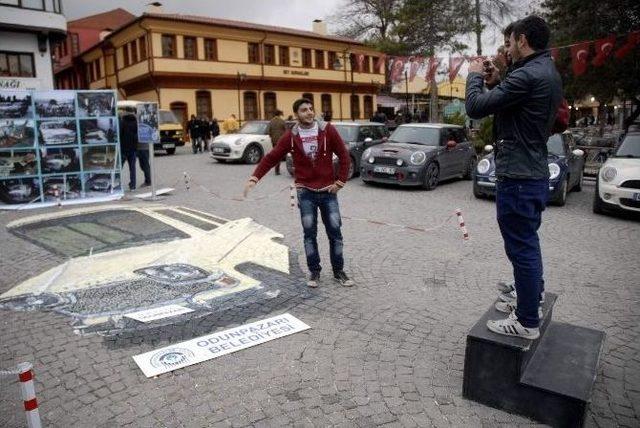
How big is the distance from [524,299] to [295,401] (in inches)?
63.8

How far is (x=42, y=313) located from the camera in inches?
189

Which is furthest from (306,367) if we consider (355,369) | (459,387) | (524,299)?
(524,299)

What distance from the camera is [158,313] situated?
15.5 feet

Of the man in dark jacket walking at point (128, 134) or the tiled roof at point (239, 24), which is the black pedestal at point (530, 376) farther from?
the tiled roof at point (239, 24)

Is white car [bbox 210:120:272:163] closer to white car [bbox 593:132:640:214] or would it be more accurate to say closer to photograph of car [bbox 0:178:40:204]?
photograph of car [bbox 0:178:40:204]

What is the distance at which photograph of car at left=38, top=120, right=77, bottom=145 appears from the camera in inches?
419

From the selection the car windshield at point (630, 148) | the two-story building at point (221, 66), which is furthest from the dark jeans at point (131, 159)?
the two-story building at point (221, 66)

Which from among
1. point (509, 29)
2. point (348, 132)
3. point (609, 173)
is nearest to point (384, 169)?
point (348, 132)

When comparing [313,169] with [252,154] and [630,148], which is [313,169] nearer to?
[630,148]

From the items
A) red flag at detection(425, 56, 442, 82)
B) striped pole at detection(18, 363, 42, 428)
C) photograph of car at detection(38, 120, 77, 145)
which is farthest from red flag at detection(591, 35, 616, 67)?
striped pole at detection(18, 363, 42, 428)

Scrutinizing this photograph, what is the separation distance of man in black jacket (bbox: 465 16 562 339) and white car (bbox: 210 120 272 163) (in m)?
16.4

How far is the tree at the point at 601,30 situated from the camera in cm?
1834

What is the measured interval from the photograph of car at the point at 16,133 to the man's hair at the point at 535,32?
33.4ft

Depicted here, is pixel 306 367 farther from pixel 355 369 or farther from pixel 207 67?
pixel 207 67
